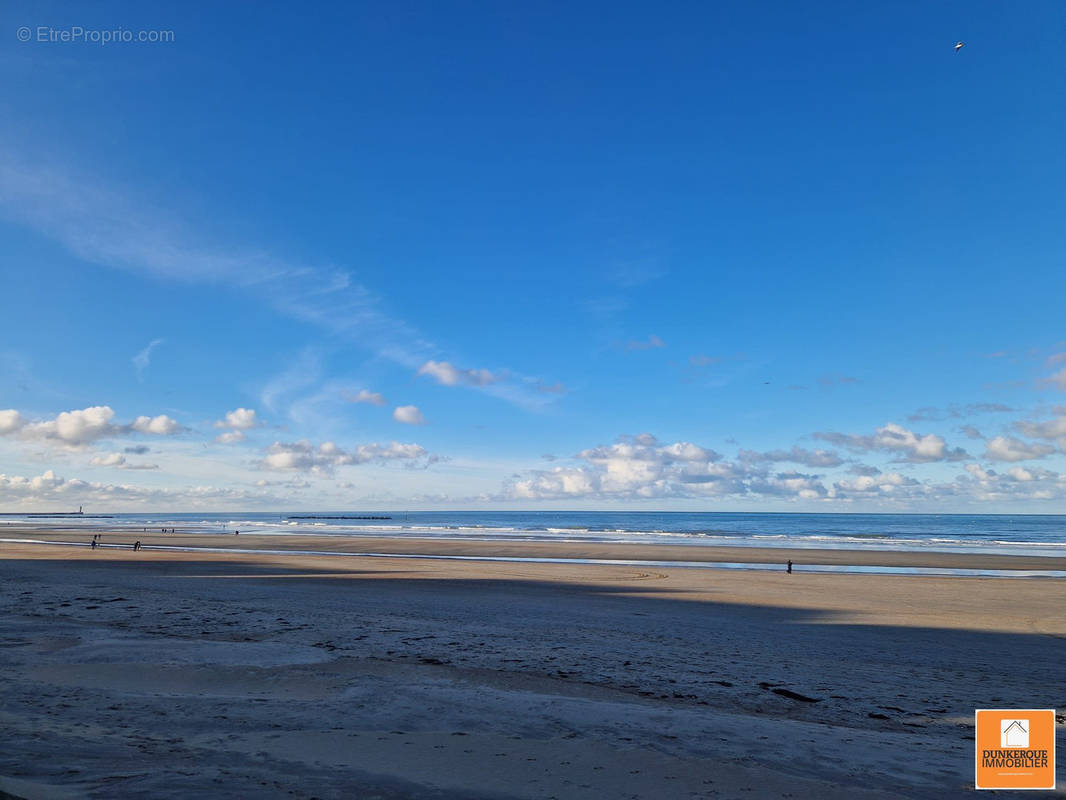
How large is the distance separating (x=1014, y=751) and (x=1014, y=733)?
0.73 metres

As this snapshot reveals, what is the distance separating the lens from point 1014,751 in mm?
7242

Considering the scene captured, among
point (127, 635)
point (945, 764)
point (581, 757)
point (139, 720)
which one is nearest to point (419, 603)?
point (127, 635)

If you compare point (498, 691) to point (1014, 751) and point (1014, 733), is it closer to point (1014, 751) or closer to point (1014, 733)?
point (1014, 751)

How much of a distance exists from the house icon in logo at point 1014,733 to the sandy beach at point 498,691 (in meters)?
0.40

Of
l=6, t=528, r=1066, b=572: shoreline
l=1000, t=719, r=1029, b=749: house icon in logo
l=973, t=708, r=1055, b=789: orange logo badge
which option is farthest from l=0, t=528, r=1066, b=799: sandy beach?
l=6, t=528, r=1066, b=572: shoreline

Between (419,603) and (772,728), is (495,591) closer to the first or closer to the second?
(419,603)

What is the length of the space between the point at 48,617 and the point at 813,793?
55.5 ft

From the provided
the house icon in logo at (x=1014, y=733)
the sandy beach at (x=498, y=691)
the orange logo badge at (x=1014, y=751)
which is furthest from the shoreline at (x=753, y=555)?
the house icon in logo at (x=1014, y=733)

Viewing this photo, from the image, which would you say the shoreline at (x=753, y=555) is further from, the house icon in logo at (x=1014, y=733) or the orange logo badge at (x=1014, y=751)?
the house icon in logo at (x=1014, y=733)

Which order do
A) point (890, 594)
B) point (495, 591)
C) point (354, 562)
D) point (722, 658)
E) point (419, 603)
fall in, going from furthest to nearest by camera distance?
point (354, 562), point (890, 594), point (495, 591), point (419, 603), point (722, 658)

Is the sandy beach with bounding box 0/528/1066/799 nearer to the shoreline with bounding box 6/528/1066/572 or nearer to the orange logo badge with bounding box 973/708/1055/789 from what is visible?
the orange logo badge with bounding box 973/708/1055/789

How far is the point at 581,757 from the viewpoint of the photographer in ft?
21.7

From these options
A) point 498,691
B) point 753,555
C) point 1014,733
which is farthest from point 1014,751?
point 753,555

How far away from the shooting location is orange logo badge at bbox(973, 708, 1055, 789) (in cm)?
652
